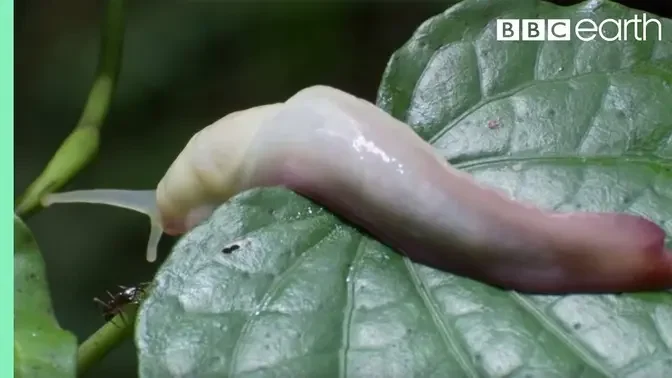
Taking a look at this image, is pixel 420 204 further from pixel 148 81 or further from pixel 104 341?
pixel 148 81

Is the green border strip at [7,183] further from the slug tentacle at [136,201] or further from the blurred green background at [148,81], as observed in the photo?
the blurred green background at [148,81]

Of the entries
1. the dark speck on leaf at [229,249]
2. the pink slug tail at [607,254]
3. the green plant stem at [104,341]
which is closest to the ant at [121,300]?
the green plant stem at [104,341]

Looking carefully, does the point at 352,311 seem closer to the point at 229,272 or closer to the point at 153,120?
the point at 229,272

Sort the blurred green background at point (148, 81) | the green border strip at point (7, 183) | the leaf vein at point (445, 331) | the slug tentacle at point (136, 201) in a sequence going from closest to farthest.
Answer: the leaf vein at point (445, 331), the green border strip at point (7, 183), the slug tentacle at point (136, 201), the blurred green background at point (148, 81)

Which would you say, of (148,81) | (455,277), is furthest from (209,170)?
(148,81)

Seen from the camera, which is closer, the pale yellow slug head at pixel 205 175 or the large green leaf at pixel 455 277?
the large green leaf at pixel 455 277

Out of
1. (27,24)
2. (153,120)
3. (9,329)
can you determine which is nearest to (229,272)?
(9,329)
